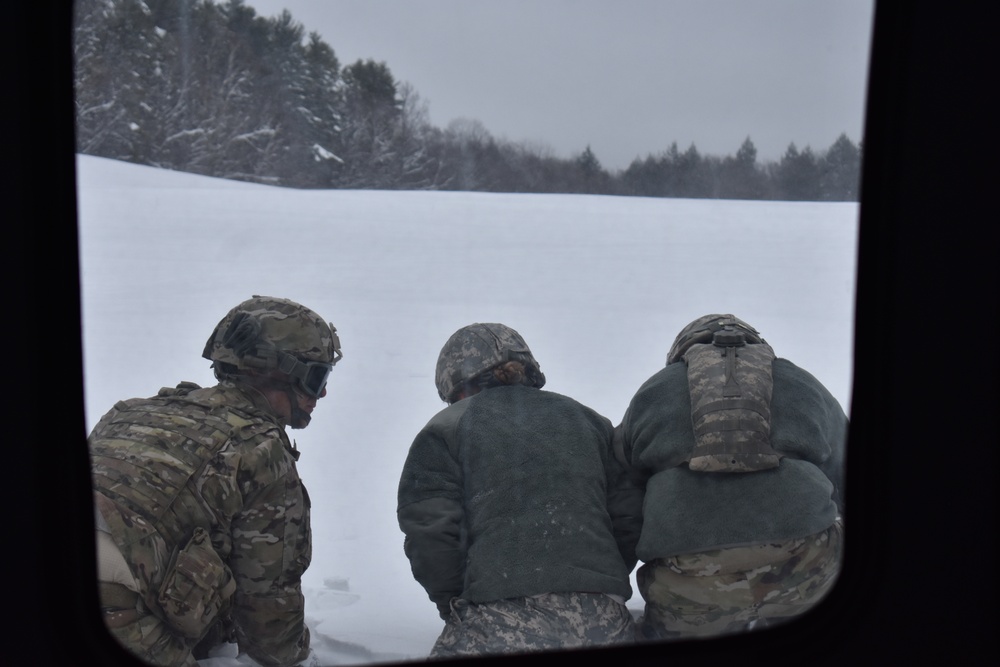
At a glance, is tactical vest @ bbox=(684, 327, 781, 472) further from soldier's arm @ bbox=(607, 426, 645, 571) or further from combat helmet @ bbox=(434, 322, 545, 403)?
combat helmet @ bbox=(434, 322, 545, 403)

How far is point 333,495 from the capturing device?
561 centimetres

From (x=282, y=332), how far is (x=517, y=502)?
3.55 feet

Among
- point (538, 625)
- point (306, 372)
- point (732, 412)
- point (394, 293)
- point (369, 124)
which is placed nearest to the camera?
point (538, 625)

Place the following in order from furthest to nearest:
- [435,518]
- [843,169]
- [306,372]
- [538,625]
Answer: [306,372], [435,518], [538,625], [843,169]

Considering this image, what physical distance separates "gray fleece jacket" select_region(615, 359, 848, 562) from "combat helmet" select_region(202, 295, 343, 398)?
1.16 meters

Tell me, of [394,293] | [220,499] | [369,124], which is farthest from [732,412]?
[394,293]

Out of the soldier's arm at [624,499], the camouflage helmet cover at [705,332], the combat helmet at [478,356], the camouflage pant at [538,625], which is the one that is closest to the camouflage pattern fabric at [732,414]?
the camouflage helmet cover at [705,332]

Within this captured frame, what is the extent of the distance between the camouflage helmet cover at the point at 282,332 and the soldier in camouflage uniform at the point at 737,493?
1.20 meters

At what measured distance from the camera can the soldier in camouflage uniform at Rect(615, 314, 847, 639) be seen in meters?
2.90

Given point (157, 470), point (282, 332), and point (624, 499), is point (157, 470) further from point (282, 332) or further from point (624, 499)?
point (624, 499)

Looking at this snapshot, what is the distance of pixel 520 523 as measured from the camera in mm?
2955

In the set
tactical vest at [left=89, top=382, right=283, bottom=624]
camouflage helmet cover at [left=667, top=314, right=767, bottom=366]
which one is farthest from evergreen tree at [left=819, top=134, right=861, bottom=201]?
tactical vest at [left=89, top=382, right=283, bottom=624]

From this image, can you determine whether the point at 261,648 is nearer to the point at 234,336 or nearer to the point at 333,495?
the point at 234,336

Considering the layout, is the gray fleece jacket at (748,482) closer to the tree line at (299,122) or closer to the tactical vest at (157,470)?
the tree line at (299,122)
